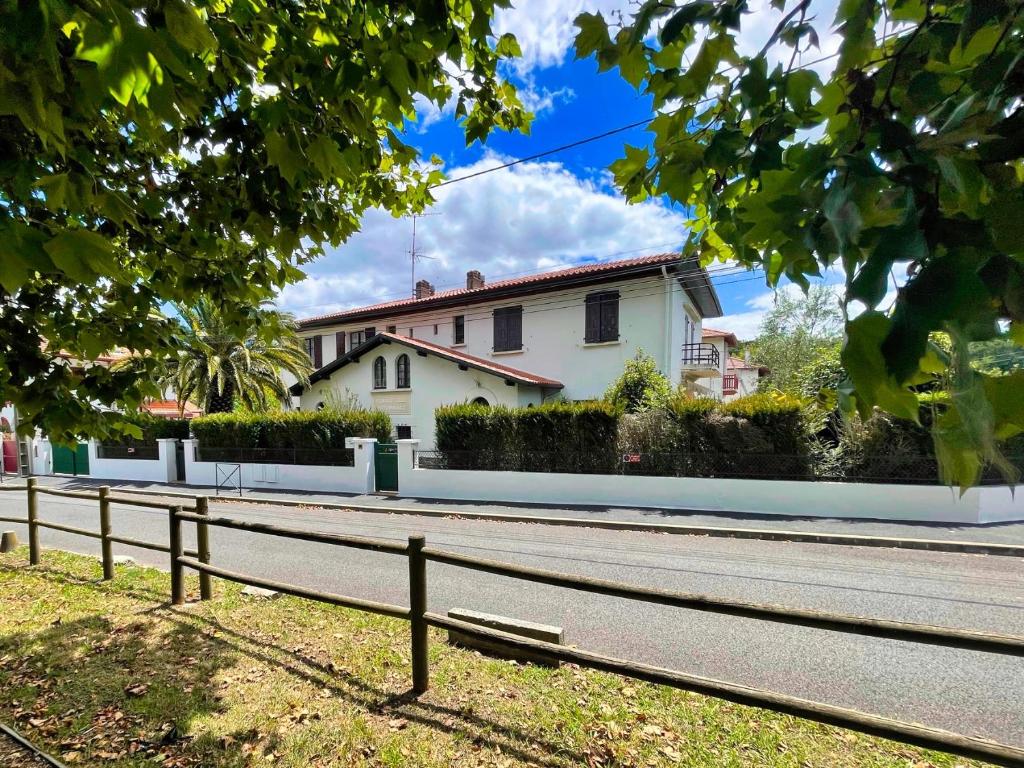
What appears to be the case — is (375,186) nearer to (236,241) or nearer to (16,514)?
(236,241)

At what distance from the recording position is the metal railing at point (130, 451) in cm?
1920

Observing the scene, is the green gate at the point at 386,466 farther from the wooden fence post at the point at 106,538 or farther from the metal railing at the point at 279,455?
the wooden fence post at the point at 106,538

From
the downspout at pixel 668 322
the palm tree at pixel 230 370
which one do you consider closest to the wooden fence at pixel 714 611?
the downspout at pixel 668 322

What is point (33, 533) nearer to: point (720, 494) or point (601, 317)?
point (720, 494)

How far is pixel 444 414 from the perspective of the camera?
14.2m

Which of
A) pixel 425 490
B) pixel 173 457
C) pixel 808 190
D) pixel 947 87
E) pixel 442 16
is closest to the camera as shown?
pixel 808 190

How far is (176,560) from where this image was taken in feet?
15.5

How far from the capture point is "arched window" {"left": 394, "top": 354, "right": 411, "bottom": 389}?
19.5 metres

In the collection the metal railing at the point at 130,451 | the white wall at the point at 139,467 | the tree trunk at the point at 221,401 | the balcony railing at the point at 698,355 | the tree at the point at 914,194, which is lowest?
the white wall at the point at 139,467

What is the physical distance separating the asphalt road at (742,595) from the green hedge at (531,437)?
3087mm

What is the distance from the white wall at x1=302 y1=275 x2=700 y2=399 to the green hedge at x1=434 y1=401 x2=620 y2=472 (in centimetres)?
520

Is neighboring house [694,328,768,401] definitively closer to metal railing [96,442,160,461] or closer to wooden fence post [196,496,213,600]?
wooden fence post [196,496,213,600]

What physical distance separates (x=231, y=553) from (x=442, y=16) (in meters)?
7.57

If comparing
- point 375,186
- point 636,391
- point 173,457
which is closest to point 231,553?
point 375,186
